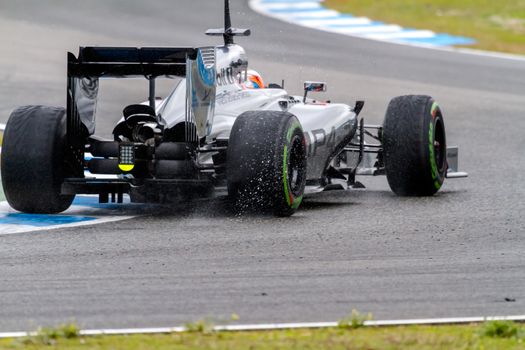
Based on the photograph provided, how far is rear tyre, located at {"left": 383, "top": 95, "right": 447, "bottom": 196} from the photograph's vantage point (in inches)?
438

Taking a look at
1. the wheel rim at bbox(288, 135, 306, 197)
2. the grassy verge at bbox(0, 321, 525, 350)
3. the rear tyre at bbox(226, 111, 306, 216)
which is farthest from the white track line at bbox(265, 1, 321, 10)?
the grassy verge at bbox(0, 321, 525, 350)

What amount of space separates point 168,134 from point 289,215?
112cm

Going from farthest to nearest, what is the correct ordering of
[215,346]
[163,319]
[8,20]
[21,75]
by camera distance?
1. [8,20]
2. [21,75]
3. [163,319]
4. [215,346]

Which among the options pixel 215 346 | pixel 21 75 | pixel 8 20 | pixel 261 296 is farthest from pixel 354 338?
pixel 8 20

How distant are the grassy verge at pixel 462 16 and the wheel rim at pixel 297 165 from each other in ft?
47.7

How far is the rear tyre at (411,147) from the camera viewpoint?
1113cm

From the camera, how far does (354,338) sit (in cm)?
581

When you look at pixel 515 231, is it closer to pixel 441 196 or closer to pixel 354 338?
pixel 441 196

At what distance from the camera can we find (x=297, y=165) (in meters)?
10.2

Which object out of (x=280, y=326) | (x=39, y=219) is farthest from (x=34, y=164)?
(x=280, y=326)

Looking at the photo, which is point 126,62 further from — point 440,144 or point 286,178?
point 440,144

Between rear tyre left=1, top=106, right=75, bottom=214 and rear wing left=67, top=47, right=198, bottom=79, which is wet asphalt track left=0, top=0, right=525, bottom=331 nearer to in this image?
rear tyre left=1, top=106, right=75, bottom=214

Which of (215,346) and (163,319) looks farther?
(163,319)

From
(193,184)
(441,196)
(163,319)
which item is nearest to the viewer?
(163,319)
